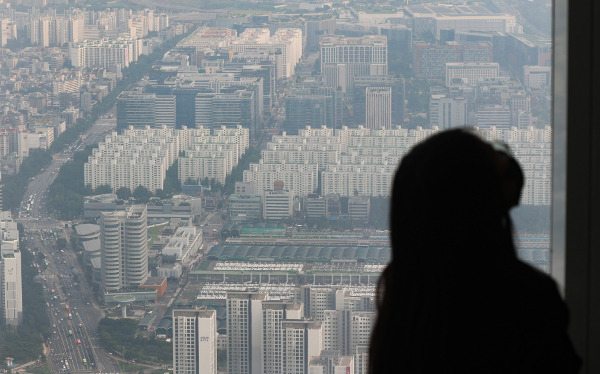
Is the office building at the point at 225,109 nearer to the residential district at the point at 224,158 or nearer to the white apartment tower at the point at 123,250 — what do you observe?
the residential district at the point at 224,158

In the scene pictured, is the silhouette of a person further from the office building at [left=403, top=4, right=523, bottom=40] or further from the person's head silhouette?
the office building at [left=403, top=4, right=523, bottom=40]

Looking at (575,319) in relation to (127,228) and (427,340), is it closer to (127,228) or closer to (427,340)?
(427,340)

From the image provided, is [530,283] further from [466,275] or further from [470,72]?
[470,72]

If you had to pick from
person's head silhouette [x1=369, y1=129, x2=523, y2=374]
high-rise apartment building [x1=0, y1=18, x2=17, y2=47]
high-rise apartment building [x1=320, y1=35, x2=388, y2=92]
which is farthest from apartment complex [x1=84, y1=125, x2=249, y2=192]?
person's head silhouette [x1=369, y1=129, x2=523, y2=374]

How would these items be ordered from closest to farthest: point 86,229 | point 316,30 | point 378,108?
1. point 86,229
2. point 378,108
3. point 316,30

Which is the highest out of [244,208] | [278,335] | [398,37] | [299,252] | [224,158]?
[398,37]

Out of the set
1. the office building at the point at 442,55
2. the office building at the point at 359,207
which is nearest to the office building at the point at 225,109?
the office building at the point at 359,207

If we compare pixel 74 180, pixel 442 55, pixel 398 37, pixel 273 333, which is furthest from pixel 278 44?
pixel 273 333
